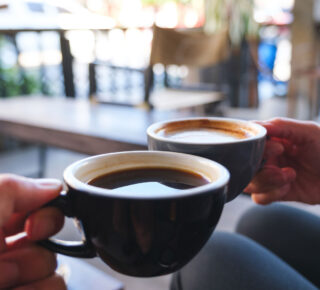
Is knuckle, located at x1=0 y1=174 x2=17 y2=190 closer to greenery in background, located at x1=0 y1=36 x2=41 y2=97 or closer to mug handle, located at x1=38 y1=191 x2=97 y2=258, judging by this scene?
mug handle, located at x1=38 y1=191 x2=97 y2=258

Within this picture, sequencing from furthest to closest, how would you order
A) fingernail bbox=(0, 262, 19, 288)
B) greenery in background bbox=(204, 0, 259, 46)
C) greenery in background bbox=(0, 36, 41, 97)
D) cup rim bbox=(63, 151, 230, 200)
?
1. greenery in background bbox=(204, 0, 259, 46)
2. greenery in background bbox=(0, 36, 41, 97)
3. fingernail bbox=(0, 262, 19, 288)
4. cup rim bbox=(63, 151, 230, 200)

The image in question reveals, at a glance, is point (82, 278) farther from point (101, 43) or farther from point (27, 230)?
point (101, 43)

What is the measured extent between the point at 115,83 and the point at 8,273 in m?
3.55

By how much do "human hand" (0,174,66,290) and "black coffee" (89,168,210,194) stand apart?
54 millimetres

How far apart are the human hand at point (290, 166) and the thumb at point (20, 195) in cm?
39

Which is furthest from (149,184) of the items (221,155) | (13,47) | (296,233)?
(13,47)

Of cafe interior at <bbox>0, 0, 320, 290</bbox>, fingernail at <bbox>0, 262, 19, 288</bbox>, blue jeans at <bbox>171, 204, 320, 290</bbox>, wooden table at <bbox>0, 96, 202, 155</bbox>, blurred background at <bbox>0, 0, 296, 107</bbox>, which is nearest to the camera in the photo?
fingernail at <bbox>0, 262, 19, 288</bbox>

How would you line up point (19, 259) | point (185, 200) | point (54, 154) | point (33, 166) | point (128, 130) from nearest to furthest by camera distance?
point (185, 200) → point (19, 259) → point (128, 130) → point (33, 166) → point (54, 154)

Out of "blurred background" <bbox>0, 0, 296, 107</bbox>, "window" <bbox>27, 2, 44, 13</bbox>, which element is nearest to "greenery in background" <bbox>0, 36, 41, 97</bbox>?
"blurred background" <bbox>0, 0, 296, 107</bbox>

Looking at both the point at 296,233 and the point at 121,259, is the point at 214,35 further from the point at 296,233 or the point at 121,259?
the point at 121,259

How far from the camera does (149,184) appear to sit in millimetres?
392

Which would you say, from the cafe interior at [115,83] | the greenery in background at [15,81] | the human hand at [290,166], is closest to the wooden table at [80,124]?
the cafe interior at [115,83]

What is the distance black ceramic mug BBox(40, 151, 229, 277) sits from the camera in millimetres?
282

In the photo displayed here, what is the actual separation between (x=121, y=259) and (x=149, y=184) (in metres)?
0.09
